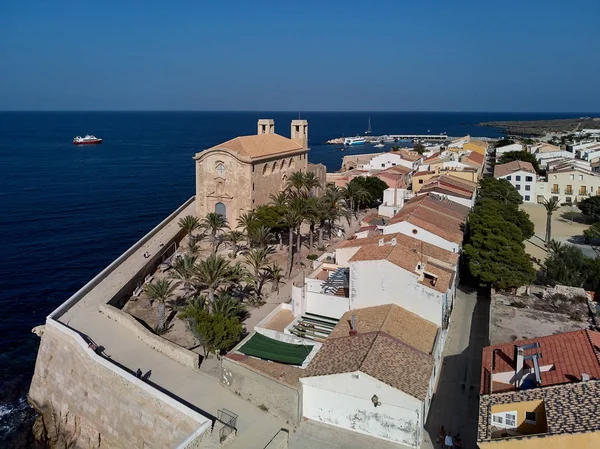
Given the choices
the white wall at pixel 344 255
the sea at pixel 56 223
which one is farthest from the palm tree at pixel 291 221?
the sea at pixel 56 223

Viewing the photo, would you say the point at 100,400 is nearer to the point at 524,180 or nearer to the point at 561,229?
the point at 561,229

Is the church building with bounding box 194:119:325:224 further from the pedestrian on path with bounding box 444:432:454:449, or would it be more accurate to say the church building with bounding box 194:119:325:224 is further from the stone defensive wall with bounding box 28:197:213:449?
the pedestrian on path with bounding box 444:432:454:449

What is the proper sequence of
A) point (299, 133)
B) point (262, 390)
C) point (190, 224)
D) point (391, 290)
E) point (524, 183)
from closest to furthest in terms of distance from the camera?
point (262, 390) → point (391, 290) → point (190, 224) → point (299, 133) → point (524, 183)

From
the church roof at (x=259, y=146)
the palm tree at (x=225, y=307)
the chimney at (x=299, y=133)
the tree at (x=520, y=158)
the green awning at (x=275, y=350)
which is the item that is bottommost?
the green awning at (x=275, y=350)

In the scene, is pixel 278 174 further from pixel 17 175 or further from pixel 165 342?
pixel 17 175

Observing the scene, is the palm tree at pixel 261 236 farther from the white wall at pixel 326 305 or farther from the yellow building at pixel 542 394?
the yellow building at pixel 542 394

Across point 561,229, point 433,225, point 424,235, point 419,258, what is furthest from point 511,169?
point 419,258
